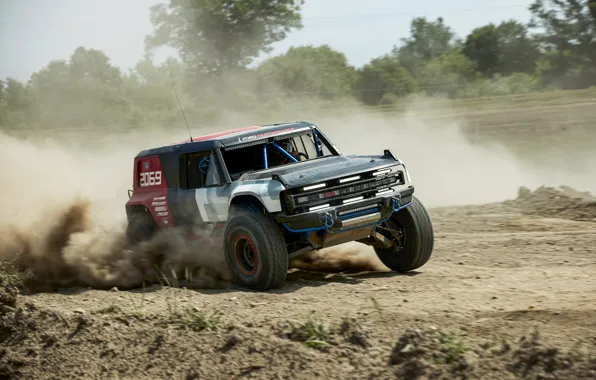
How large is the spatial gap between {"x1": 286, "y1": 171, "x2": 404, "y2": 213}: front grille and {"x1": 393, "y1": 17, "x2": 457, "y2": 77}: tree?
2761 cm

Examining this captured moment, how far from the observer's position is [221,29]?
35656 millimetres

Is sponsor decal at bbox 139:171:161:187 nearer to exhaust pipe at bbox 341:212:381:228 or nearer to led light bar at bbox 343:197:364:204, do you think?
led light bar at bbox 343:197:364:204

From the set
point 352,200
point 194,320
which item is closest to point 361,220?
point 352,200

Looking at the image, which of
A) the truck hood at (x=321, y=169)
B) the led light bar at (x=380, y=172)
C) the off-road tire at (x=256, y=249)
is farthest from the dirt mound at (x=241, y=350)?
the led light bar at (x=380, y=172)

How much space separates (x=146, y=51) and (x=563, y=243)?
85.4ft

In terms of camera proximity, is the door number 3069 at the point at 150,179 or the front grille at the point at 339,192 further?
the door number 3069 at the point at 150,179

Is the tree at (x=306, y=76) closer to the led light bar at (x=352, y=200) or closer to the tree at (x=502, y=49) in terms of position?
the tree at (x=502, y=49)

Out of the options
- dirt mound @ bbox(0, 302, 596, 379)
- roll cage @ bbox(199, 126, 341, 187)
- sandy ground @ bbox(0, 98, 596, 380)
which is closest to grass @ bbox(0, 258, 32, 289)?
sandy ground @ bbox(0, 98, 596, 380)

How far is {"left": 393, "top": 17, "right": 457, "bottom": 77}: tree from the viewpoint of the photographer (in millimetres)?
35594

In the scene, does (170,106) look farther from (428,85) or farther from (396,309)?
(396,309)

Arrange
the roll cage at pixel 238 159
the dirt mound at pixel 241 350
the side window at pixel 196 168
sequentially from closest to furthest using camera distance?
the dirt mound at pixel 241 350, the roll cage at pixel 238 159, the side window at pixel 196 168

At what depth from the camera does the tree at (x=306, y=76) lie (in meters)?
35.2

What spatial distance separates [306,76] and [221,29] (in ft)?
15.6

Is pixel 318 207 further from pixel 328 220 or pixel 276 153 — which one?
pixel 276 153
